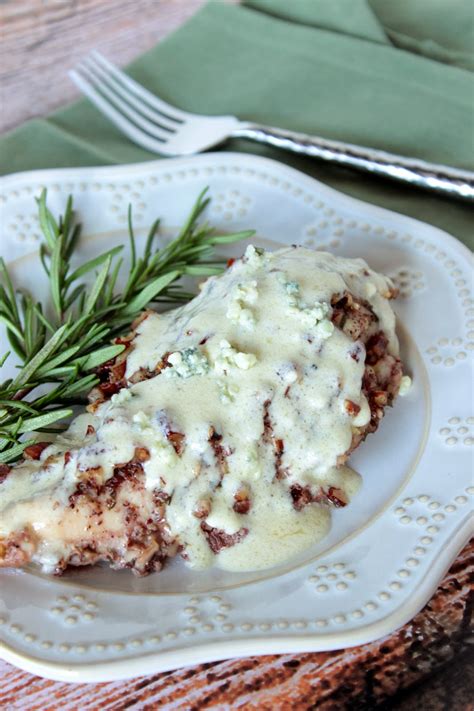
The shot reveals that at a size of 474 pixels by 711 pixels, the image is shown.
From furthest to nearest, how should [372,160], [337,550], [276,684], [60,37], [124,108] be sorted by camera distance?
1. [60,37]
2. [124,108]
3. [372,160]
4. [337,550]
5. [276,684]

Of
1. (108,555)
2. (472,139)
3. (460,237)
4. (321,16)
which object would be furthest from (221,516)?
(321,16)

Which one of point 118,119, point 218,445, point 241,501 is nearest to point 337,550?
point 241,501

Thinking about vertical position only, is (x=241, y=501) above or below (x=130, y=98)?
below

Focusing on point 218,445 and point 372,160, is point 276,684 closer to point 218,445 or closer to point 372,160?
point 218,445

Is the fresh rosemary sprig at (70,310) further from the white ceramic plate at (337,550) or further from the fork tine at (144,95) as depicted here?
the fork tine at (144,95)

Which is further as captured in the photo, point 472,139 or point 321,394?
point 472,139

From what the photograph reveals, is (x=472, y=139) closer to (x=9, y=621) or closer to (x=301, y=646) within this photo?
(x=301, y=646)

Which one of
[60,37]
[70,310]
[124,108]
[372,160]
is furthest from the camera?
[60,37]
